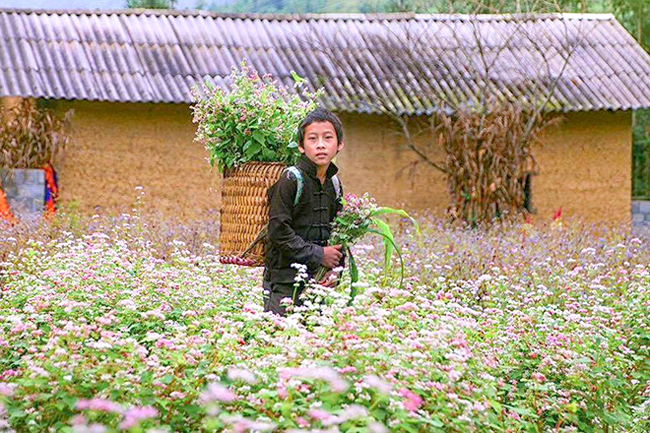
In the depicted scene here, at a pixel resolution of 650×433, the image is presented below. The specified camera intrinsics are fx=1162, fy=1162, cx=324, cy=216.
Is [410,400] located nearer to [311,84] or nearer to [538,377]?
[538,377]

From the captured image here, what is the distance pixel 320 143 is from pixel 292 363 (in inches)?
66.2

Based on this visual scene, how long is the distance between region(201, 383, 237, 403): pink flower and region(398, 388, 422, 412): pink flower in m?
0.57

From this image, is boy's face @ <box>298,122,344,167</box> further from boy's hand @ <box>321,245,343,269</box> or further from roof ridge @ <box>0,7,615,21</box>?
roof ridge @ <box>0,7,615,21</box>

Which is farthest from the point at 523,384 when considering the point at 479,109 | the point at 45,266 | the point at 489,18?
the point at 489,18

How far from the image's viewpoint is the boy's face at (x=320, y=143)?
5715 mm

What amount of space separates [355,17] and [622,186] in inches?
186

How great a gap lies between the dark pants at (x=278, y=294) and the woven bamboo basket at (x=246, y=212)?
0.46 feet

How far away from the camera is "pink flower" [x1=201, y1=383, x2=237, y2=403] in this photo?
369cm

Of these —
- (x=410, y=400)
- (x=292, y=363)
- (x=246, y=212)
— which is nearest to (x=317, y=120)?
(x=246, y=212)

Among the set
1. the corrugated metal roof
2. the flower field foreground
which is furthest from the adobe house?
the flower field foreground

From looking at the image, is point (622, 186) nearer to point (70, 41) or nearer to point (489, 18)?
point (489, 18)

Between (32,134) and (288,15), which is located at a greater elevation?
(288,15)

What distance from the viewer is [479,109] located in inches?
612

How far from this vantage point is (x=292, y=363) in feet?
14.1
